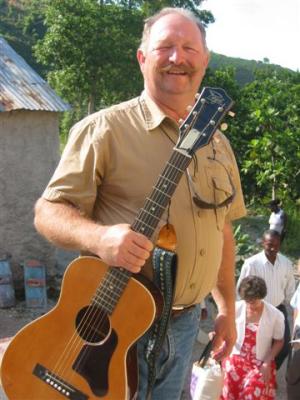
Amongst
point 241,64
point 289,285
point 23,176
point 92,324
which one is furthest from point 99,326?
point 241,64

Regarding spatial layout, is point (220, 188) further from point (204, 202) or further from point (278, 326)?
point (278, 326)

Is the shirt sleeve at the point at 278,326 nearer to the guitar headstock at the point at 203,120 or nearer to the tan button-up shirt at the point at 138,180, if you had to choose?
the tan button-up shirt at the point at 138,180

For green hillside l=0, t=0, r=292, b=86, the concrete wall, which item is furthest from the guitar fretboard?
green hillside l=0, t=0, r=292, b=86

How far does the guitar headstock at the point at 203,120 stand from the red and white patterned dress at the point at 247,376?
2.89 meters

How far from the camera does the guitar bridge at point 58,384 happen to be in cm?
204

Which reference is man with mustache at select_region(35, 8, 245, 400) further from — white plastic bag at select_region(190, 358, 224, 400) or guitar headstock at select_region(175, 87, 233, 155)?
white plastic bag at select_region(190, 358, 224, 400)

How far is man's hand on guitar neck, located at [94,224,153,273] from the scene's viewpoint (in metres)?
1.82

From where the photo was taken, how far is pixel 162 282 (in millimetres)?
2025

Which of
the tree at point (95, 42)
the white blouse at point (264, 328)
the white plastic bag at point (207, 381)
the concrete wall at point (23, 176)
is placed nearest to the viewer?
the white plastic bag at point (207, 381)

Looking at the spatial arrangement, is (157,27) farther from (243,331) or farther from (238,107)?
(238,107)

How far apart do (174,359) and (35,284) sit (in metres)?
5.36

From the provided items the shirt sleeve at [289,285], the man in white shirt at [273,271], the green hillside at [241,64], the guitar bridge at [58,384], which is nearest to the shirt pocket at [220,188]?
the guitar bridge at [58,384]

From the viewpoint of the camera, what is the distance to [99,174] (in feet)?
6.91

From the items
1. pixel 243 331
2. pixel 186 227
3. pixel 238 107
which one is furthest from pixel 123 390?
pixel 238 107
